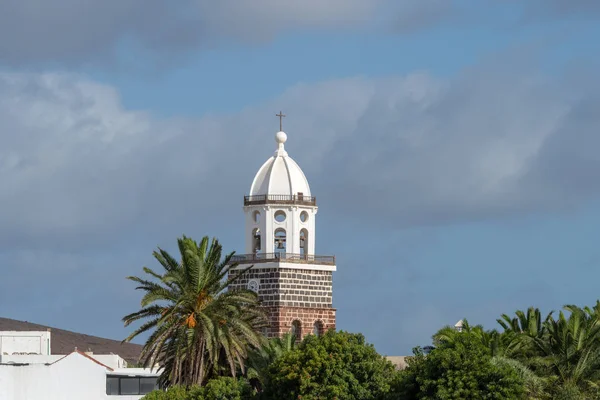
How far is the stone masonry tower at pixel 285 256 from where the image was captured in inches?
3521

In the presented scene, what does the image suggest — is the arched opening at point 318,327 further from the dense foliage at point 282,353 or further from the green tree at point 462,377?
the green tree at point 462,377

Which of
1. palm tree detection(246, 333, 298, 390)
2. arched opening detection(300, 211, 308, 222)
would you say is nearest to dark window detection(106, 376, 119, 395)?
arched opening detection(300, 211, 308, 222)

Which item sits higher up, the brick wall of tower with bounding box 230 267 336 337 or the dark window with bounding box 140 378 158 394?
the brick wall of tower with bounding box 230 267 336 337

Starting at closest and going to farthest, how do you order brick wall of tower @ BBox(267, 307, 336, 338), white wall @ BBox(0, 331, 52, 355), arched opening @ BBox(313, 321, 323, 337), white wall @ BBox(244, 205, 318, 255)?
1. brick wall of tower @ BBox(267, 307, 336, 338)
2. white wall @ BBox(244, 205, 318, 255)
3. arched opening @ BBox(313, 321, 323, 337)
4. white wall @ BBox(0, 331, 52, 355)

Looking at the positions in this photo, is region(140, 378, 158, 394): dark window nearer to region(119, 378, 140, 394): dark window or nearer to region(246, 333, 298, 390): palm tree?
region(119, 378, 140, 394): dark window

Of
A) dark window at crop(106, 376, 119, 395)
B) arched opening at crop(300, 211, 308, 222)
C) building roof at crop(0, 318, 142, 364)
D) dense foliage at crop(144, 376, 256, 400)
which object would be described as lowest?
dense foliage at crop(144, 376, 256, 400)

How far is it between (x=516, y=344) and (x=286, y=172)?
21689 mm

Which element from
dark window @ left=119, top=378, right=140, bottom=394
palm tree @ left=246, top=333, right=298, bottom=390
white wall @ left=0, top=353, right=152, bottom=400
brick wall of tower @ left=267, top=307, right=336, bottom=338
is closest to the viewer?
palm tree @ left=246, top=333, right=298, bottom=390

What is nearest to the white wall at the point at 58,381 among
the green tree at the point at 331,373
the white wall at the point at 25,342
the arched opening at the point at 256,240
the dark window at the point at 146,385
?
the dark window at the point at 146,385

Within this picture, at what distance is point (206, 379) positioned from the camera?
2963 inches

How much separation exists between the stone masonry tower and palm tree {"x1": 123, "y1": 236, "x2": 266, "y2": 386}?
1489 centimetres

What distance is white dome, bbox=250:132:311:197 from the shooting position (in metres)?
90.6

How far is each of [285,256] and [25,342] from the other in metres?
26.2

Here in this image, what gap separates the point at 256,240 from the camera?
91000 millimetres
